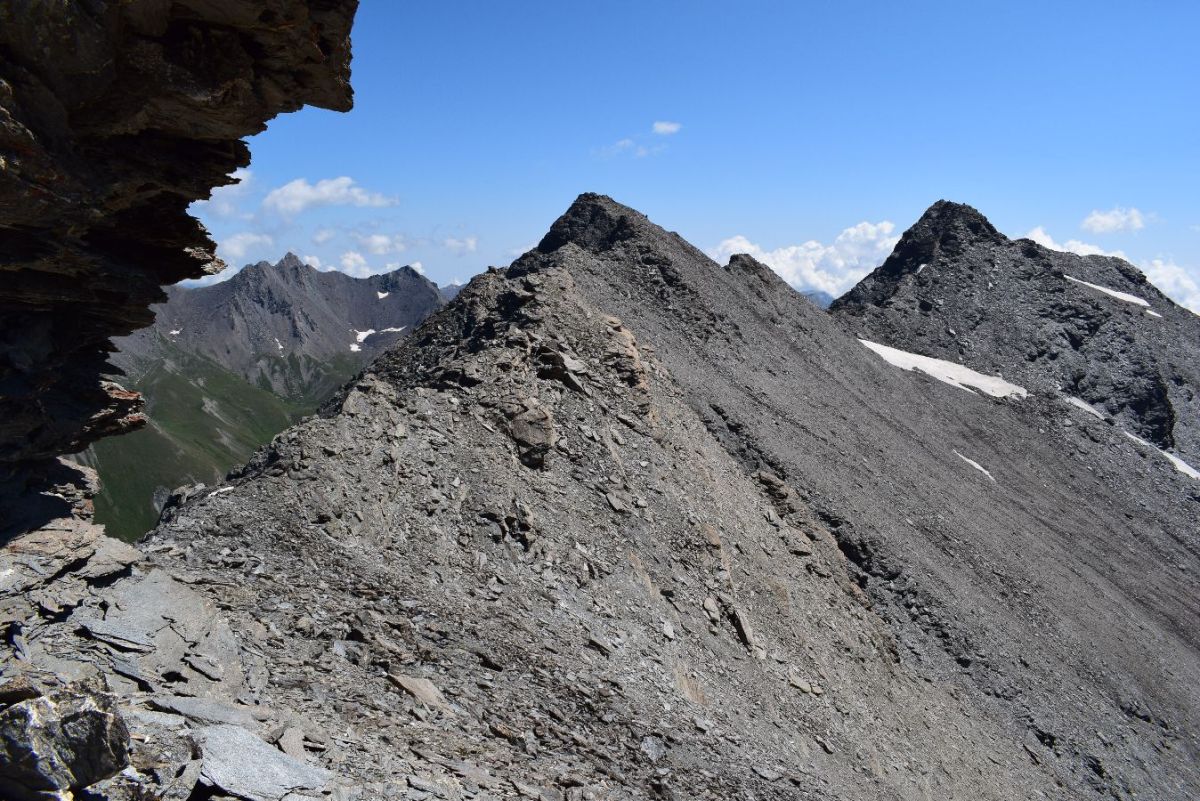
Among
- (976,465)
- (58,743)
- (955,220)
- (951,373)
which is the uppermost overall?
(955,220)

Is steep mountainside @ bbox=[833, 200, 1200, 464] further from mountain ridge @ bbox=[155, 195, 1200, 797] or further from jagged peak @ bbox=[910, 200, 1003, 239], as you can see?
mountain ridge @ bbox=[155, 195, 1200, 797]

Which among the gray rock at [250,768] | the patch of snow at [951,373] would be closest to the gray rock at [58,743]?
the gray rock at [250,768]

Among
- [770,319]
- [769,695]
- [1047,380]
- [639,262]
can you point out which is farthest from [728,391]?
[1047,380]

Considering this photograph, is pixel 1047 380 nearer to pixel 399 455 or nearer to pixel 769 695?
pixel 769 695

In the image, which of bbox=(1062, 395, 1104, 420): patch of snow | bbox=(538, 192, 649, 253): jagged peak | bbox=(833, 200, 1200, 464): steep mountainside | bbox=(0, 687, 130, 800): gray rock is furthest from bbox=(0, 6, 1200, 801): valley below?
Answer: bbox=(833, 200, 1200, 464): steep mountainside

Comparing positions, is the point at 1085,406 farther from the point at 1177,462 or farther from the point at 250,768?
the point at 250,768

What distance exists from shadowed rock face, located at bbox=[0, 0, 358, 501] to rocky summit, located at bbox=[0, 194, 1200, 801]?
15.2 feet

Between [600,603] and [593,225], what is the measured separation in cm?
4566

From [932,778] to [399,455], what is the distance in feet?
72.4

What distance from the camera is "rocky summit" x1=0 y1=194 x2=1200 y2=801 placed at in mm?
13641

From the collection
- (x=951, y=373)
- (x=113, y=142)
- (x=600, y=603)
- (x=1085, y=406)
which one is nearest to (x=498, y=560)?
(x=600, y=603)

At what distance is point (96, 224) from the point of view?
1519cm

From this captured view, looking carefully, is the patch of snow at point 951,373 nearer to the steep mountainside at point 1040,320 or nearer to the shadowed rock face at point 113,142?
the steep mountainside at point 1040,320

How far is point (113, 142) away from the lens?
13641 millimetres
